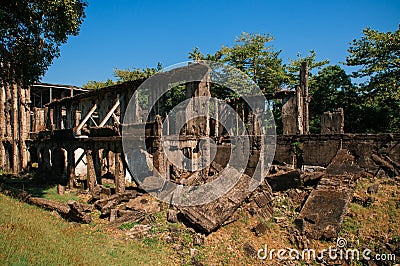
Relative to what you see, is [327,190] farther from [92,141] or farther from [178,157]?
[92,141]

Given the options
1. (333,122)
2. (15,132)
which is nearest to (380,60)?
(333,122)

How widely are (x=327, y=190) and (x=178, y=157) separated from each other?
7.46m

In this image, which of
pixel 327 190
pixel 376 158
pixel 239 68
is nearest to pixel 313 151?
pixel 376 158

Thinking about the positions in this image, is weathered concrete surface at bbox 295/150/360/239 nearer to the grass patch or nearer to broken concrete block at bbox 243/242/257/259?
broken concrete block at bbox 243/242/257/259

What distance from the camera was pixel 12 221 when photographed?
8.05m

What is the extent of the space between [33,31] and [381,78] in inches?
900

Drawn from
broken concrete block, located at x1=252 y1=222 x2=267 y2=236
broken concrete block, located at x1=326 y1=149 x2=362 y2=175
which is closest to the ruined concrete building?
broken concrete block, located at x1=326 y1=149 x2=362 y2=175

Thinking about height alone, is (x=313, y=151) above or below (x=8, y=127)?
below

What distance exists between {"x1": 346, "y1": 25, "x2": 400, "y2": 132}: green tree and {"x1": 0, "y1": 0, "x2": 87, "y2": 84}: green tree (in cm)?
2035

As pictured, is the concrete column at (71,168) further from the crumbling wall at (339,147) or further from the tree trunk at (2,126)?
the crumbling wall at (339,147)

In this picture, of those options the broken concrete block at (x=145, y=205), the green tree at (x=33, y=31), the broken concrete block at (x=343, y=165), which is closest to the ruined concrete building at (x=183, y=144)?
the broken concrete block at (x=343, y=165)

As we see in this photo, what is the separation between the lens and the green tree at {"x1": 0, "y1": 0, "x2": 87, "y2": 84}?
436 inches

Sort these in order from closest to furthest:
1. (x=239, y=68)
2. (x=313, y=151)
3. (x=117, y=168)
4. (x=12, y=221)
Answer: (x=12, y=221)
(x=117, y=168)
(x=313, y=151)
(x=239, y=68)

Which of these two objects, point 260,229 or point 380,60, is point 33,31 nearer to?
point 260,229
